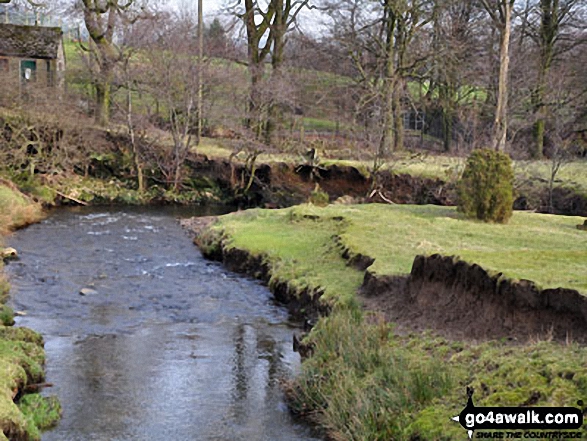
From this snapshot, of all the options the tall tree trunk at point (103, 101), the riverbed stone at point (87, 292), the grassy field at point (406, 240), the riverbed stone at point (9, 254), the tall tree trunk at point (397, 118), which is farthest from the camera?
the tall tree trunk at point (103, 101)

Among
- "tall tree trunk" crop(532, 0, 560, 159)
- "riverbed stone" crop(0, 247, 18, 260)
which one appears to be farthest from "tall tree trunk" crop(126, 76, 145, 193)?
"tall tree trunk" crop(532, 0, 560, 159)

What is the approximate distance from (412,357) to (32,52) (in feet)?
146

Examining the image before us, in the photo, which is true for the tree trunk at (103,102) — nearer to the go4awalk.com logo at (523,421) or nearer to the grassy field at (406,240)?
the grassy field at (406,240)

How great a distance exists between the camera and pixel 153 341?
14414mm

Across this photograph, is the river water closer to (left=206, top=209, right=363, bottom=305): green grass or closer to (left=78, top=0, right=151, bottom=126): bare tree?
(left=206, top=209, right=363, bottom=305): green grass

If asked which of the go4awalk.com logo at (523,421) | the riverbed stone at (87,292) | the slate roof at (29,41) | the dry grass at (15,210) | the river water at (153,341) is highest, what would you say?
the slate roof at (29,41)

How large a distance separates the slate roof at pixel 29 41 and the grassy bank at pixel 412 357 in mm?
35044

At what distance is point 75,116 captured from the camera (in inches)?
1406

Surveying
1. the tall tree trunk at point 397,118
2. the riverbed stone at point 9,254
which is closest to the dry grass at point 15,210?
the riverbed stone at point 9,254

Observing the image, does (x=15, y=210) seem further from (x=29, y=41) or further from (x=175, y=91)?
(x=29, y=41)

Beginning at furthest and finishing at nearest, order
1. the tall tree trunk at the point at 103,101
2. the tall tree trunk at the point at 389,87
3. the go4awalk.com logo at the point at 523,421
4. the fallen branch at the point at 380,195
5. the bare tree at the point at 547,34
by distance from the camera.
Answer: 1. the bare tree at the point at 547,34
2. the tall tree trunk at the point at 103,101
3. the tall tree trunk at the point at 389,87
4. the fallen branch at the point at 380,195
5. the go4awalk.com logo at the point at 523,421

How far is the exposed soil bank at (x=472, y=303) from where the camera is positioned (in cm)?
1026

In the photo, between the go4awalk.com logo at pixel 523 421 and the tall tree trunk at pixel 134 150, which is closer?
the go4awalk.com logo at pixel 523 421

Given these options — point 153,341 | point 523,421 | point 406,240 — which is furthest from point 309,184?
point 523,421
